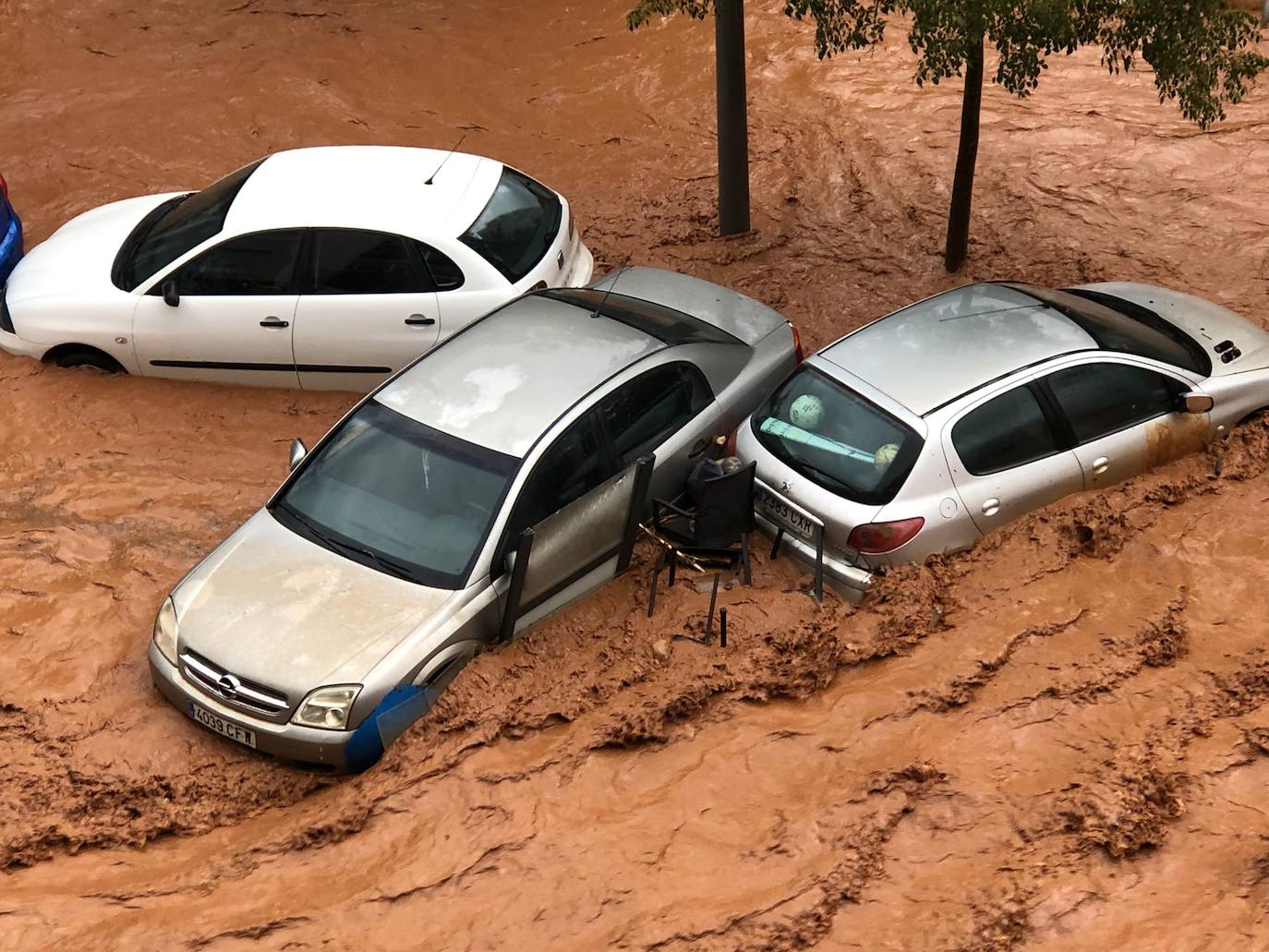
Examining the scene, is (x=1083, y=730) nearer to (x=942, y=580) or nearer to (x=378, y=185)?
(x=942, y=580)

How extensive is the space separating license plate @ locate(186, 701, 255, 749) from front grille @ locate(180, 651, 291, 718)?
0.30 ft

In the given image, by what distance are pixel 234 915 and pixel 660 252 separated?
23.3 ft

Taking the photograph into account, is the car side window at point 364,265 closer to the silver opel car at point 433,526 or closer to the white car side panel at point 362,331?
the white car side panel at point 362,331

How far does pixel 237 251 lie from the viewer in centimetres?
834

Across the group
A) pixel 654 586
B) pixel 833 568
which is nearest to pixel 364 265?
pixel 654 586

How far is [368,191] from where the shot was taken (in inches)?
338

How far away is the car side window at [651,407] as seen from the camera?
22.4ft

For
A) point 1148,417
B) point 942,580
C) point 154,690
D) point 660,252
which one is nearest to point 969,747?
point 942,580

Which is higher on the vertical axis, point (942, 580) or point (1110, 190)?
point (1110, 190)

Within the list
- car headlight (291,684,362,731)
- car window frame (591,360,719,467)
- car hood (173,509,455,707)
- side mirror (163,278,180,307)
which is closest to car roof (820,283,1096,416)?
car window frame (591,360,719,467)

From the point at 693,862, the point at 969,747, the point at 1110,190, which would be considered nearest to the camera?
the point at 693,862

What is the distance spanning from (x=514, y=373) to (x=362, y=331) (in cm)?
197

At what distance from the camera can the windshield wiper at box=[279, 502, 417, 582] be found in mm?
6188

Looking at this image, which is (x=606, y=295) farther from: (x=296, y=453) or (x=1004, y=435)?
(x=1004, y=435)
